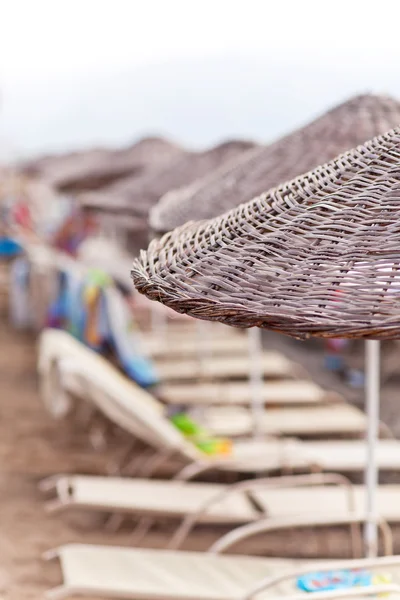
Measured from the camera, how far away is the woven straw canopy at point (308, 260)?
150cm

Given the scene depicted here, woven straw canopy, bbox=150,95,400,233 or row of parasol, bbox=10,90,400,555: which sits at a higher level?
woven straw canopy, bbox=150,95,400,233

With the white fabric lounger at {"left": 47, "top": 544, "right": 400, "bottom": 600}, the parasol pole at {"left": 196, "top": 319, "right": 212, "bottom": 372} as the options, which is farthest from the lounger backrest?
the parasol pole at {"left": 196, "top": 319, "right": 212, "bottom": 372}

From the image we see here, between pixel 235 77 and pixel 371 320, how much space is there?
1462 cm

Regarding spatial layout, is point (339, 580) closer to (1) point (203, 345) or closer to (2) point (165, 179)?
(2) point (165, 179)

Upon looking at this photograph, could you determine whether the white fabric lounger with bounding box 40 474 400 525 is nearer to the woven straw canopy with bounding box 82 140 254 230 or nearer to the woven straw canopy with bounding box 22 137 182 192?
the woven straw canopy with bounding box 82 140 254 230

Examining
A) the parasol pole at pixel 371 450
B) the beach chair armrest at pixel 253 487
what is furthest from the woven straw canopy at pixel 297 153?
the beach chair armrest at pixel 253 487

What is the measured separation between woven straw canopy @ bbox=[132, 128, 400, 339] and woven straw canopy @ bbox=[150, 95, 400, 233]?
2.72 ft

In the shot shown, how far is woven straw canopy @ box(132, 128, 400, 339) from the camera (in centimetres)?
150

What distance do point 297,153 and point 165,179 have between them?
2.16m

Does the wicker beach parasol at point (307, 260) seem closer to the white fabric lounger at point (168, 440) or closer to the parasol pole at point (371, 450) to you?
the parasol pole at point (371, 450)

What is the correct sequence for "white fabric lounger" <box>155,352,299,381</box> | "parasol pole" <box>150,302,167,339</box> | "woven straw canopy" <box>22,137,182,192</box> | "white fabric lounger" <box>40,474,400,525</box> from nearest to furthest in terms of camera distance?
"white fabric lounger" <box>40,474,400,525</box> → "white fabric lounger" <box>155,352,299,381</box> → "parasol pole" <box>150,302,167,339</box> → "woven straw canopy" <box>22,137,182,192</box>

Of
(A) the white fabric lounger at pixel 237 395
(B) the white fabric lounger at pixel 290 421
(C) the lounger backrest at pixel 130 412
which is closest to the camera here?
(C) the lounger backrest at pixel 130 412

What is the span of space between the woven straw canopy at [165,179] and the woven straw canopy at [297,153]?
5.21 feet

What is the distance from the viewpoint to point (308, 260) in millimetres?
1612
